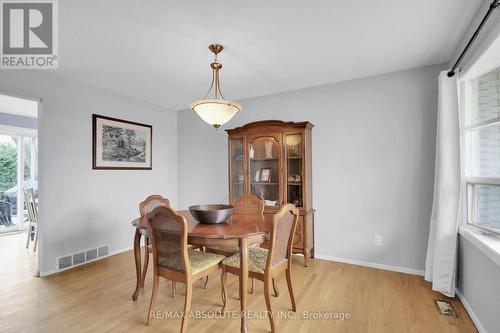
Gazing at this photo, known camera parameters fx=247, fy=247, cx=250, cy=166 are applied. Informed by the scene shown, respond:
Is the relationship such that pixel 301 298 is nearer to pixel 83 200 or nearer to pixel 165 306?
pixel 165 306

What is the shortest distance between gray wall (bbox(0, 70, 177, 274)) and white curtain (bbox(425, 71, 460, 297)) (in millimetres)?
3822

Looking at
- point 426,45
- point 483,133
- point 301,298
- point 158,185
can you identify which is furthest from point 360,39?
point 158,185

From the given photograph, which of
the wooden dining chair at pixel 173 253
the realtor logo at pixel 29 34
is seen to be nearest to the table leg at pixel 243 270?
the wooden dining chair at pixel 173 253

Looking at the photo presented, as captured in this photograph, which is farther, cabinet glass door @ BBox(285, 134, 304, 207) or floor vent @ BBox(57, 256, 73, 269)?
cabinet glass door @ BBox(285, 134, 304, 207)

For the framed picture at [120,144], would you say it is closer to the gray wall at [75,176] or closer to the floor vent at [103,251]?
the gray wall at [75,176]

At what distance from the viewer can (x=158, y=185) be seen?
13.8 ft

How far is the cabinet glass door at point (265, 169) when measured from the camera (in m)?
3.27

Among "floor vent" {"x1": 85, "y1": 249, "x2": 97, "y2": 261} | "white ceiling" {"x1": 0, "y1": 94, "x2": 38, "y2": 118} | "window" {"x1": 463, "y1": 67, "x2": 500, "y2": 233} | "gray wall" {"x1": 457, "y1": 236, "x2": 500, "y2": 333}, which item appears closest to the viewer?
"gray wall" {"x1": 457, "y1": 236, "x2": 500, "y2": 333}

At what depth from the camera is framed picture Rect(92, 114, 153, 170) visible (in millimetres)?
3318

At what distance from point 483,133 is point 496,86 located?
381mm

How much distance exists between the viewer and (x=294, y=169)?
3.18 m

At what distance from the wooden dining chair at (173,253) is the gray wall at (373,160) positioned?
1879mm

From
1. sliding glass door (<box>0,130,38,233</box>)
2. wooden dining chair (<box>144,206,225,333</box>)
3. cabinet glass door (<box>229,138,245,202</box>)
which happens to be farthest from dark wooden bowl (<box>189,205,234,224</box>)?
sliding glass door (<box>0,130,38,233</box>)

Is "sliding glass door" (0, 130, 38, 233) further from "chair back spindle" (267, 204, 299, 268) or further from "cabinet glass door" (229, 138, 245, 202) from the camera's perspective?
"chair back spindle" (267, 204, 299, 268)
